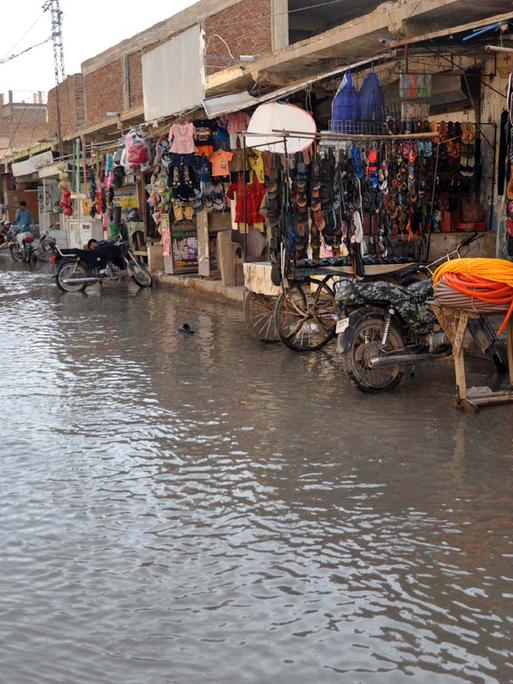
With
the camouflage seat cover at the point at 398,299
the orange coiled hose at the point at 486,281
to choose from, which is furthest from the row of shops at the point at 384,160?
the orange coiled hose at the point at 486,281

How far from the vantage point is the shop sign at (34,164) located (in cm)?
3016

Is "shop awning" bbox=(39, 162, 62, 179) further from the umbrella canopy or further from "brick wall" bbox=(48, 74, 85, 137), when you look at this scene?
the umbrella canopy

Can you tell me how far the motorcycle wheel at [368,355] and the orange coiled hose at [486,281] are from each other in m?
1.05

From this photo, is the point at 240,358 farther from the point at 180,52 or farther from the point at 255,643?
the point at 180,52

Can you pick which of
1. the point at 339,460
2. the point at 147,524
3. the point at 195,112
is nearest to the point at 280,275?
the point at 339,460

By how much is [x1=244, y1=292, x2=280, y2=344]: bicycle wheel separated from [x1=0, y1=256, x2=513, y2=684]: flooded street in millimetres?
2043

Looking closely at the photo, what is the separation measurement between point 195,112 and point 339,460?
40.4ft

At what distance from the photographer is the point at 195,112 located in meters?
17.0

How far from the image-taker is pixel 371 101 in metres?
10.7

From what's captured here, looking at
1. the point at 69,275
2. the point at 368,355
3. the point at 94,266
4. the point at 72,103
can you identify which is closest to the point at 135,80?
the point at 72,103

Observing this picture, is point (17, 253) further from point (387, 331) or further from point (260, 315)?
point (387, 331)

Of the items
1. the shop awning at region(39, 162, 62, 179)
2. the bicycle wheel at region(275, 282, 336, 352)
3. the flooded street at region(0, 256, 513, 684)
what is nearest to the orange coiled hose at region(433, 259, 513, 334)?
the flooded street at region(0, 256, 513, 684)

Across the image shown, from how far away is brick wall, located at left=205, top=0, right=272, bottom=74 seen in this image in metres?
19.1

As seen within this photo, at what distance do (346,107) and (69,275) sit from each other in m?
8.86
